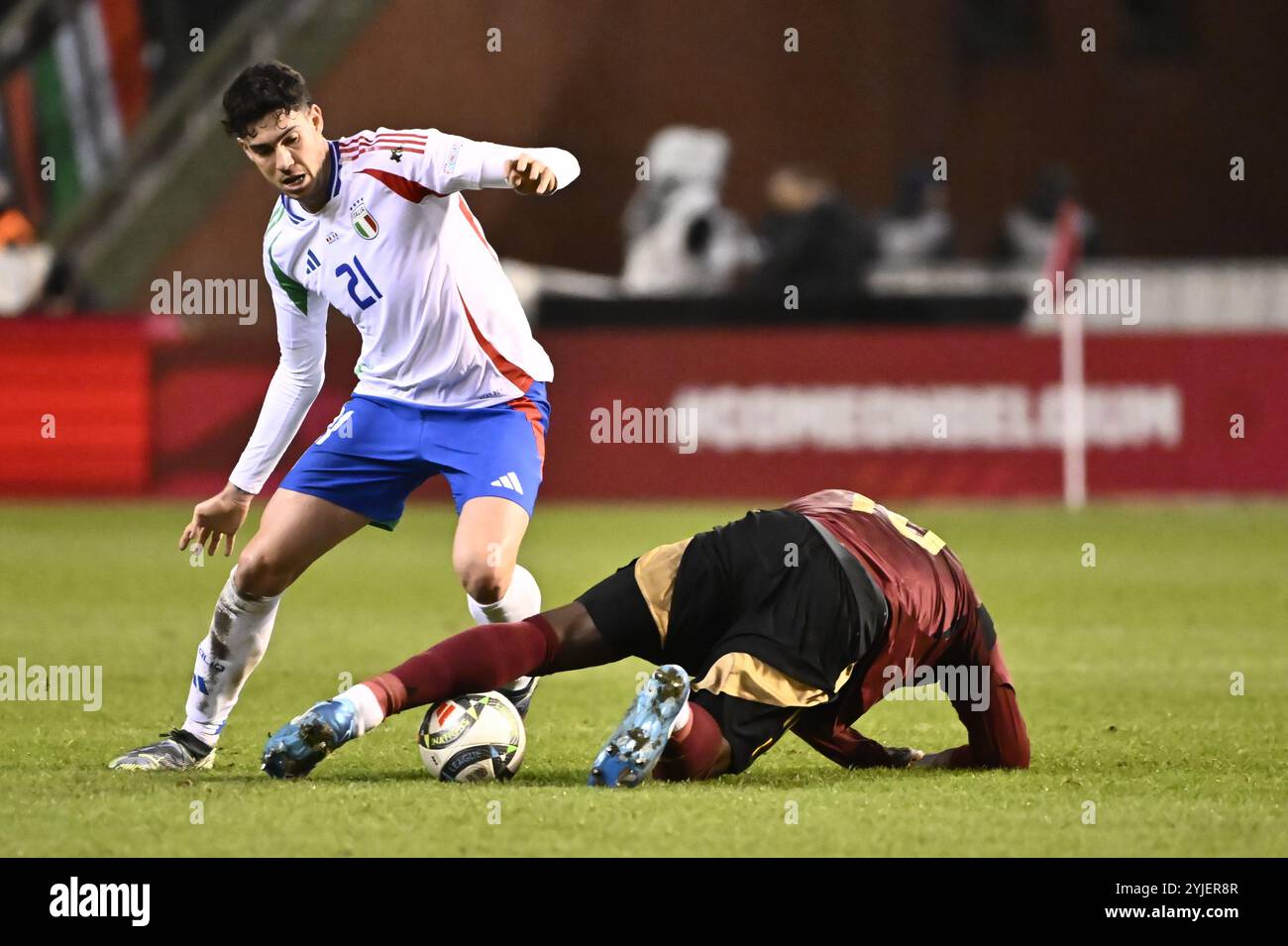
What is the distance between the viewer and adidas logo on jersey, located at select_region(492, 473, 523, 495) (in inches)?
263

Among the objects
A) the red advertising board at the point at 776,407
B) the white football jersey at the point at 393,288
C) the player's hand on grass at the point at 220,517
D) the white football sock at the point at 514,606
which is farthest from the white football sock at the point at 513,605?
the red advertising board at the point at 776,407

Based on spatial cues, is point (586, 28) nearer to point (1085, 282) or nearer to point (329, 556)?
point (1085, 282)

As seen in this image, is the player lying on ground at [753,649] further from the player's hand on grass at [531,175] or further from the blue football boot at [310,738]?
the player's hand on grass at [531,175]

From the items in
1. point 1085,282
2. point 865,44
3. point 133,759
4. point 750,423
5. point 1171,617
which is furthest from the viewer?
point 865,44

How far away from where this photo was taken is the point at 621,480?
54.7 ft

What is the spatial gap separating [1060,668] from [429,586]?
4.13 metres

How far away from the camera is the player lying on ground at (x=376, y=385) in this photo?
259 inches

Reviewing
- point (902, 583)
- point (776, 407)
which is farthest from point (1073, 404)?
point (902, 583)

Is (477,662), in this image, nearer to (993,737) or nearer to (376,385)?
(376,385)

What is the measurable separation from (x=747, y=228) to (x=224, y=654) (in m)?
18.1

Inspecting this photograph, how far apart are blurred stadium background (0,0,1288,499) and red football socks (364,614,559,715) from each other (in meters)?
9.83

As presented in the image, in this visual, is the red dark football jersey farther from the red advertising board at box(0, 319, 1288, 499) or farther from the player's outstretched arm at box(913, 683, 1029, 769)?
the red advertising board at box(0, 319, 1288, 499)

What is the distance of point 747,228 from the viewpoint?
957 inches

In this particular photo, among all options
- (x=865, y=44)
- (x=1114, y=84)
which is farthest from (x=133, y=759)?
(x=1114, y=84)
